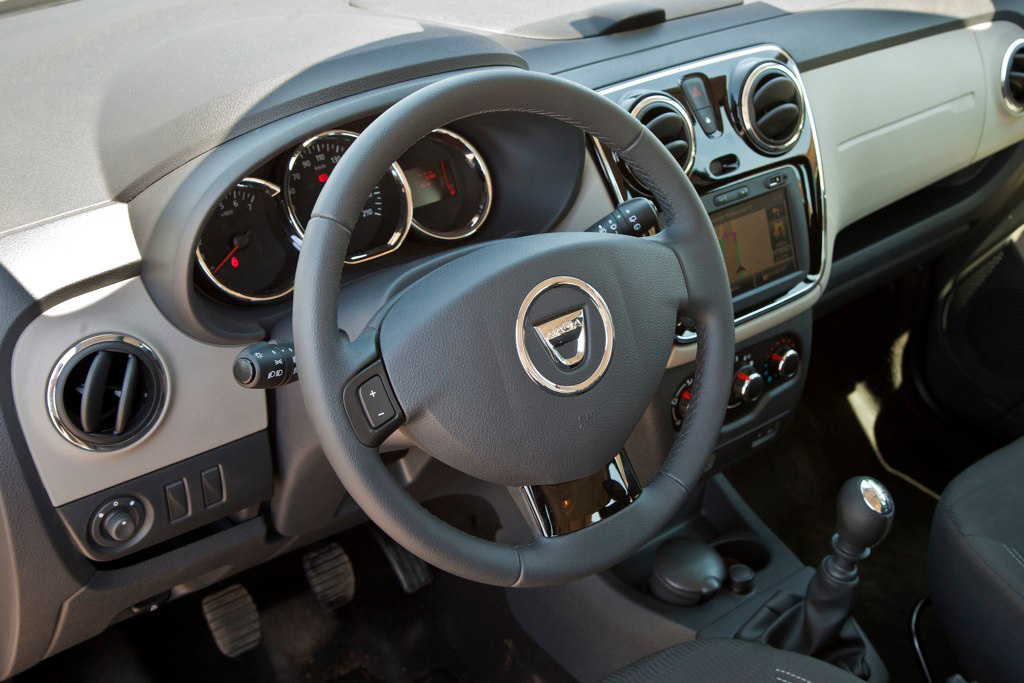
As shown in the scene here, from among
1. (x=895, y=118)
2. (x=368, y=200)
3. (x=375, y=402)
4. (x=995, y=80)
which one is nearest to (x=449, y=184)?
(x=368, y=200)

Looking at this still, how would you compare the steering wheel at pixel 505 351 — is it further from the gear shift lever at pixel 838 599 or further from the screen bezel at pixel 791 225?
the screen bezel at pixel 791 225

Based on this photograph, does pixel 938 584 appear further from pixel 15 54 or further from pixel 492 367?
pixel 15 54

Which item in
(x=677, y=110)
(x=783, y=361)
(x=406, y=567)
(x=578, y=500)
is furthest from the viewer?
(x=406, y=567)

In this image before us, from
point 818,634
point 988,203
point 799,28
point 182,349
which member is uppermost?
point 799,28

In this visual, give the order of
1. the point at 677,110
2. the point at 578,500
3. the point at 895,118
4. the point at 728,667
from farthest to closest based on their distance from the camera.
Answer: the point at 895,118, the point at 677,110, the point at 728,667, the point at 578,500

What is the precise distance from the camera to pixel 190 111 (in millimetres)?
1065

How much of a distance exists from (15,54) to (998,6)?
6.13ft

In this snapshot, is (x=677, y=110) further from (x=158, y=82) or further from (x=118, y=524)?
(x=118, y=524)

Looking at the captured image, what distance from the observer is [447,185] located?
1277 mm

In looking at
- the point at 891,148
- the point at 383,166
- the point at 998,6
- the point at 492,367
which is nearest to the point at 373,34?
the point at 383,166

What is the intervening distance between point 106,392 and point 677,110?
2.89ft

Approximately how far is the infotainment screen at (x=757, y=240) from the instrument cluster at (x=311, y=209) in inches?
16.6

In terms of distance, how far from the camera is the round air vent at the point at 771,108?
1469mm

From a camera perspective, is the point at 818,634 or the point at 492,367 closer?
the point at 492,367
